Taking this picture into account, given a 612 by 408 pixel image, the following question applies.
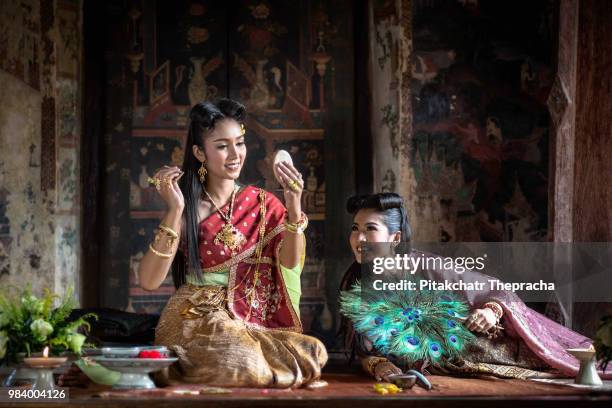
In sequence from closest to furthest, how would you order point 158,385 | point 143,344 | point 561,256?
point 158,385
point 143,344
point 561,256

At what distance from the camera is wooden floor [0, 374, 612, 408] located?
13.4 ft

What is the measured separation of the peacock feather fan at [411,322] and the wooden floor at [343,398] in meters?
0.40

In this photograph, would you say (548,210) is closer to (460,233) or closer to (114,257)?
(460,233)

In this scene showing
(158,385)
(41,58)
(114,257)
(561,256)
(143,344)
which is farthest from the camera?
(114,257)

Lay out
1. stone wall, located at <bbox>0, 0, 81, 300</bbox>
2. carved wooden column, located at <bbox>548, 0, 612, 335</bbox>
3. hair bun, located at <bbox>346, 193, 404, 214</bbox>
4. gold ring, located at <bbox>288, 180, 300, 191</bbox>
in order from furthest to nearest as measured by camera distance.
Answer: stone wall, located at <bbox>0, 0, 81, 300</bbox> < carved wooden column, located at <bbox>548, 0, 612, 335</bbox> < hair bun, located at <bbox>346, 193, 404, 214</bbox> < gold ring, located at <bbox>288, 180, 300, 191</bbox>

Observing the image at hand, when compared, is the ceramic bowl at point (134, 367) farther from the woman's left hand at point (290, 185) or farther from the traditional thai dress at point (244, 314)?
the woman's left hand at point (290, 185)

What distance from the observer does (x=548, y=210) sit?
290 inches

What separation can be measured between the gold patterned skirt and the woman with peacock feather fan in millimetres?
465

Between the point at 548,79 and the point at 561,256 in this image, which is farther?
the point at 548,79

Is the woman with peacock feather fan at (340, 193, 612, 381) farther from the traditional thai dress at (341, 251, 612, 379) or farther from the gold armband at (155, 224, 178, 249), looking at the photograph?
the gold armband at (155, 224, 178, 249)

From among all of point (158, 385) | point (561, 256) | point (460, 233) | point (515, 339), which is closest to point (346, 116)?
point (460, 233)

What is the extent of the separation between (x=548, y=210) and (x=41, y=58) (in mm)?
3818

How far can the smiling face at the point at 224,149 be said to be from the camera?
4.91 m

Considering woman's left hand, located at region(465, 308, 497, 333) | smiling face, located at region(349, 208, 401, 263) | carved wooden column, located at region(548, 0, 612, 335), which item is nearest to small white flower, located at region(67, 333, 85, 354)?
smiling face, located at region(349, 208, 401, 263)
